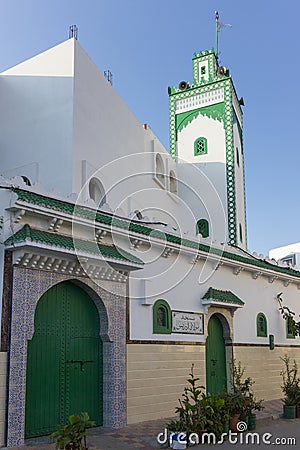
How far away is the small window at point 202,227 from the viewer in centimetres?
1770

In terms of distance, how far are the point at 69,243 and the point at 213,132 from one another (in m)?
12.1

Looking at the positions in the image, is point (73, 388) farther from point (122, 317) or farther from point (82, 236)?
point (82, 236)

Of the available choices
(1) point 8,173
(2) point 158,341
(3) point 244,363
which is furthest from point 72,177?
(3) point 244,363

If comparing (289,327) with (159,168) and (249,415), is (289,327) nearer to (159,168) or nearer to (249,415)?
(249,415)

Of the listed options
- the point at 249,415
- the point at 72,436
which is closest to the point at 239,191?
the point at 249,415

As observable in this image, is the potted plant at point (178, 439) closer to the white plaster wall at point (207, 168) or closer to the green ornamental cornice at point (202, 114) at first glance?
the white plaster wall at point (207, 168)

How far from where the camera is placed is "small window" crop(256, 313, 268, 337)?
12891mm

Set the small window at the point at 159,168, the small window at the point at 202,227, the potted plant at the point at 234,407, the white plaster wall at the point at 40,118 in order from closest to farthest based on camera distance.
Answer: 1. the potted plant at the point at 234,407
2. the white plaster wall at the point at 40,118
3. the small window at the point at 159,168
4. the small window at the point at 202,227

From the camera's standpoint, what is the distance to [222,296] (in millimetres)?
11328

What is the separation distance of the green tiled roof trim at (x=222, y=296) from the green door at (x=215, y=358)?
1.68 feet

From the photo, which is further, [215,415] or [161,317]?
[161,317]

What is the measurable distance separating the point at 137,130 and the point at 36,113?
11.9ft

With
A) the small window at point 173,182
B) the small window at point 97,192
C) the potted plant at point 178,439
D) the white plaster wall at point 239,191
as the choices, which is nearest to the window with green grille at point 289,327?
the white plaster wall at point 239,191

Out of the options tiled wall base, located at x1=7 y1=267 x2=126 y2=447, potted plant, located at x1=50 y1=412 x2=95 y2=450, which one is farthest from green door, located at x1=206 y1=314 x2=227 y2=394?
potted plant, located at x1=50 y1=412 x2=95 y2=450
